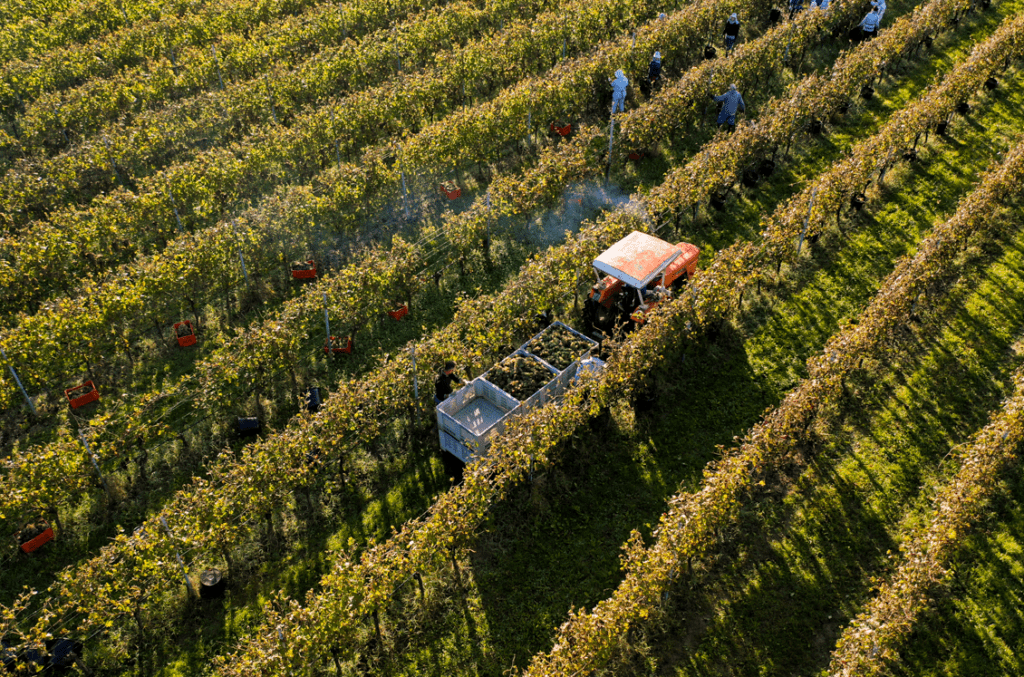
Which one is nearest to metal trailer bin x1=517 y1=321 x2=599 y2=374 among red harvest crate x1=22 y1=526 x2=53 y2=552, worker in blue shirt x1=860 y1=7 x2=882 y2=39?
red harvest crate x1=22 y1=526 x2=53 y2=552

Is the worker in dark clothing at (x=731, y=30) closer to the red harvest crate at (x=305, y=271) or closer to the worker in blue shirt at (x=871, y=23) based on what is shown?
the worker in blue shirt at (x=871, y=23)

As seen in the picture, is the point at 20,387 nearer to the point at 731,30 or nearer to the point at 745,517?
the point at 745,517

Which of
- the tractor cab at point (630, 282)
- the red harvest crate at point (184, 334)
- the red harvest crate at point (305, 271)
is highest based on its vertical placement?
the tractor cab at point (630, 282)

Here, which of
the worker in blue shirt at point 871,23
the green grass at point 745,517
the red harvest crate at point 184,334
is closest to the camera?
the green grass at point 745,517

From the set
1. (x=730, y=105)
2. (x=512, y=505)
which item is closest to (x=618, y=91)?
(x=730, y=105)

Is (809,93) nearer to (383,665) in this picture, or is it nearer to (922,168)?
(922,168)

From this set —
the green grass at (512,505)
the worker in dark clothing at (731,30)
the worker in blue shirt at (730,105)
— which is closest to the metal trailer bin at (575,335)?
the green grass at (512,505)

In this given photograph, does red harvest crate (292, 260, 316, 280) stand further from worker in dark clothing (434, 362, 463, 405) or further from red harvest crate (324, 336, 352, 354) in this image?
worker in dark clothing (434, 362, 463, 405)
